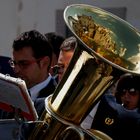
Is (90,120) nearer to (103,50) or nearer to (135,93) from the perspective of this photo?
(103,50)

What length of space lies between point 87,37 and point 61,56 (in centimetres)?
78

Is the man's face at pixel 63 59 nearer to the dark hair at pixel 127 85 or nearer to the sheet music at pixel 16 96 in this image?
the dark hair at pixel 127 85

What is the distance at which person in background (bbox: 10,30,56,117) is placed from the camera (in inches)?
97.0

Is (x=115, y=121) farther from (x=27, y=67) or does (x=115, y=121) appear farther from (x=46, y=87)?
(x=27, y=67)

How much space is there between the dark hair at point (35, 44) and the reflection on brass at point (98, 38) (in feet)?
1.23

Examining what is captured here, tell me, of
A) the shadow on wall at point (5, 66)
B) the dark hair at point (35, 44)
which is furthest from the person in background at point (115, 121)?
the shadow on wall at point (5, 66)

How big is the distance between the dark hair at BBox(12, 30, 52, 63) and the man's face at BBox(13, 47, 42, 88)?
0.03m

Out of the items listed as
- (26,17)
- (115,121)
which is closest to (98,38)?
(115,121)

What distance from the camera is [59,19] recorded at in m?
6.52

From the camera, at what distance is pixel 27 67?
2.47 m

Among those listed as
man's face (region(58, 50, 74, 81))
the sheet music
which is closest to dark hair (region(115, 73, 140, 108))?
man's face (region(58, 50, 74, 81))

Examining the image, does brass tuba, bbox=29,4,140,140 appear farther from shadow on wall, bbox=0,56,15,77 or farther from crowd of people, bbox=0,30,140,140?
shadow on wall, bbox=0,56,15,77

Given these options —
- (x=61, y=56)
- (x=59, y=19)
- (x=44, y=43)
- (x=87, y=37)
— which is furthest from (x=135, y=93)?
(x=59, y=19)

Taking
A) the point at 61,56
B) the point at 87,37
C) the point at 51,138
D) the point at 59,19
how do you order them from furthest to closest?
the point at 59,19 → the point at 61,56 → the point at 87,37 → the point at 51,138
